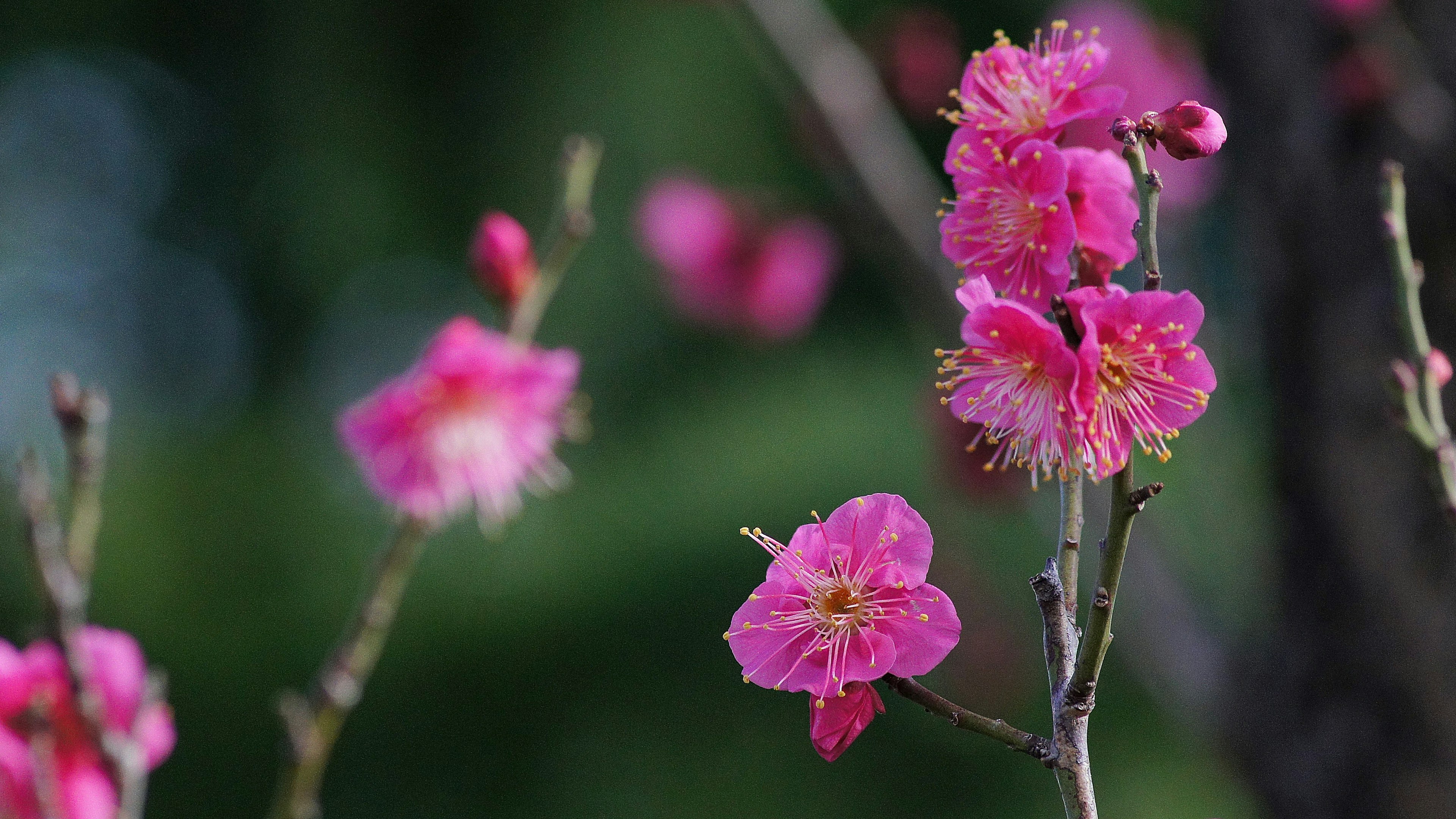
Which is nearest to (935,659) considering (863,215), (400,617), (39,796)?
(39,796)

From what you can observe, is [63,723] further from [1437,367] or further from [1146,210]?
[1437,367]

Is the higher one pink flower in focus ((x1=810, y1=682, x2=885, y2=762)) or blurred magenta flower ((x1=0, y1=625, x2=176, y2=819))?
pink flower in focus ((x1=810, y1=682, x2=885, y2=762))

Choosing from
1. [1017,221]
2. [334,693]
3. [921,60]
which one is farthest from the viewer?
[921,60]

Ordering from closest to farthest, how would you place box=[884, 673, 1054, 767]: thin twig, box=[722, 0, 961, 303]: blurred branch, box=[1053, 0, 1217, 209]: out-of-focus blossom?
box=[884, 673, 1054, 767]: thin twig
box=[722, 0, 961, 303]: blurred branch
box=[1053, 0, 1217, 209]: out-of-focus blossom

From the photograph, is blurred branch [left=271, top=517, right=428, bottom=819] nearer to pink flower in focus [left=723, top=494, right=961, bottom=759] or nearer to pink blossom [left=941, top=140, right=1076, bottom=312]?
pink flower in focus [left=723, top=494, right=961, bottom=759]

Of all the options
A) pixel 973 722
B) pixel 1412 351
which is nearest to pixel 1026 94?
pixel 1412 351

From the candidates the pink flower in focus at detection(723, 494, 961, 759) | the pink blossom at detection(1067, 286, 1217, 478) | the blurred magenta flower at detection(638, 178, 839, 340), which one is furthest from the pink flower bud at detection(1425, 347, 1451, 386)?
the blurred magenta flower at detection(638, 178, 839, 340)
